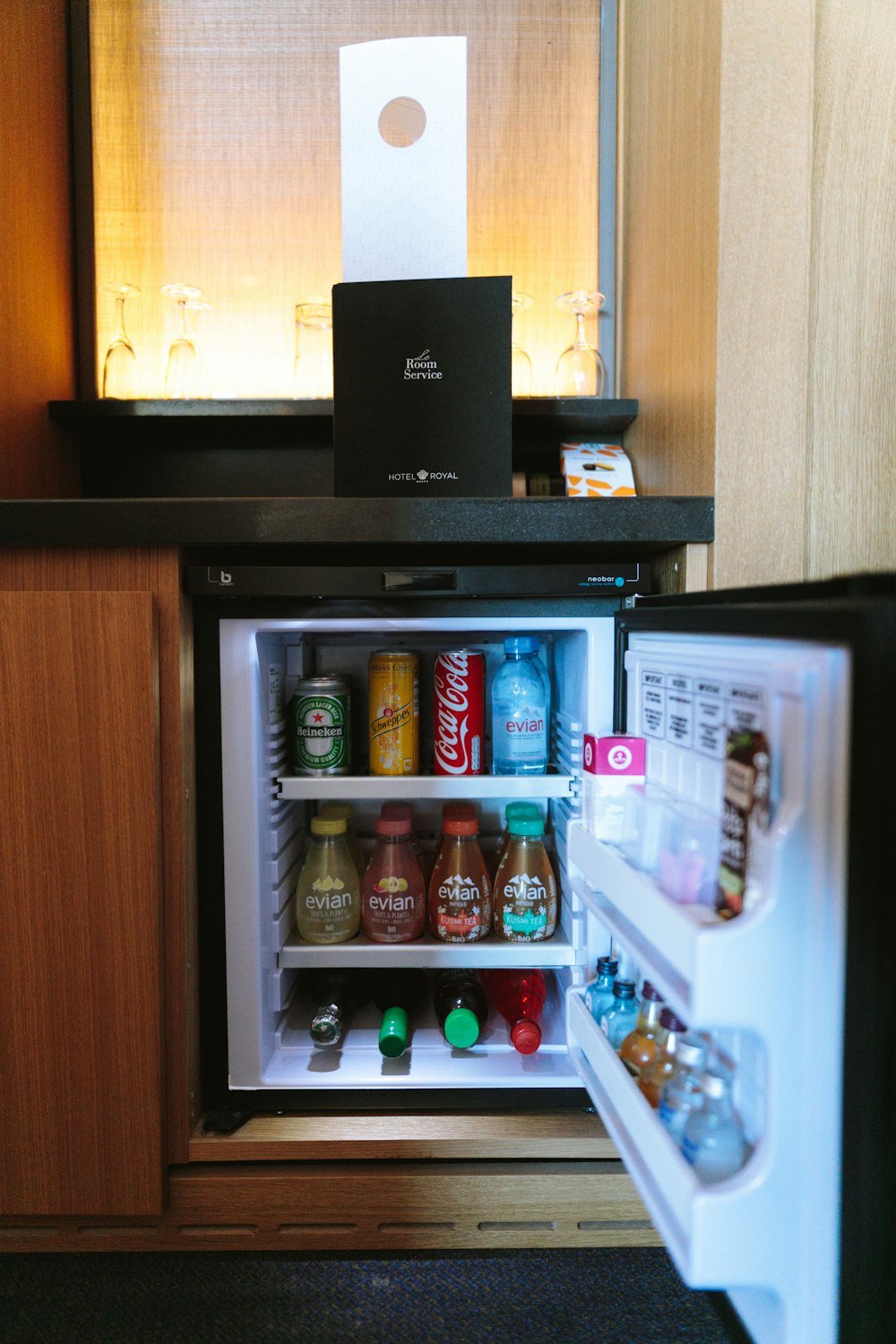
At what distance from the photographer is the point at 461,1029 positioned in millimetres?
1167

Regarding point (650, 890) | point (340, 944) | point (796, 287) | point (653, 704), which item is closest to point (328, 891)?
point (340, 944)

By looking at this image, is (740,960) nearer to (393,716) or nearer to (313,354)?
(393,716)

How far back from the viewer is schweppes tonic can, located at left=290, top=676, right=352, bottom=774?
127 cm

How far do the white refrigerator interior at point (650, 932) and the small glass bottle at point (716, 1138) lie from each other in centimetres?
2

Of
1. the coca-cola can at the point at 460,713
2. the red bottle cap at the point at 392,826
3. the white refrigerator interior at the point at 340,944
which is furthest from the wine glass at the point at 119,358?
the red bottle cap at the point at 392,826

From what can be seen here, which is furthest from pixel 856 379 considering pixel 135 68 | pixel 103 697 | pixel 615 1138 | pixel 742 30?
pixel 135 68

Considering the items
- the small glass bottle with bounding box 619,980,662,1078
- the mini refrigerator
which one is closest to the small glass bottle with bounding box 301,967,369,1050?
the mini refrigerator

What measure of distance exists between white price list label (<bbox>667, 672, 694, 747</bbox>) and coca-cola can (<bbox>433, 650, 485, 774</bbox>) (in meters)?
0.42

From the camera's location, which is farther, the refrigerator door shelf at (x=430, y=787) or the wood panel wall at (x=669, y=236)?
the refrigerator door shelf at (x=430, y=787)

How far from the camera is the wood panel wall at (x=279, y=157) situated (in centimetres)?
157

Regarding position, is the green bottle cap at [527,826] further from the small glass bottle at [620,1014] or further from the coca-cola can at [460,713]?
the small glass bottle at [620,1014]

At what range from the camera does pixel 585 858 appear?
2.87 ft

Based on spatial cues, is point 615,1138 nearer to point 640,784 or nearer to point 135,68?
point 640,784

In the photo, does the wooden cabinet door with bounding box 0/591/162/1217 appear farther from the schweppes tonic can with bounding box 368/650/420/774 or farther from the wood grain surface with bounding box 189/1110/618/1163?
the schweppes tonic can with bounding box 368/650/420/774
